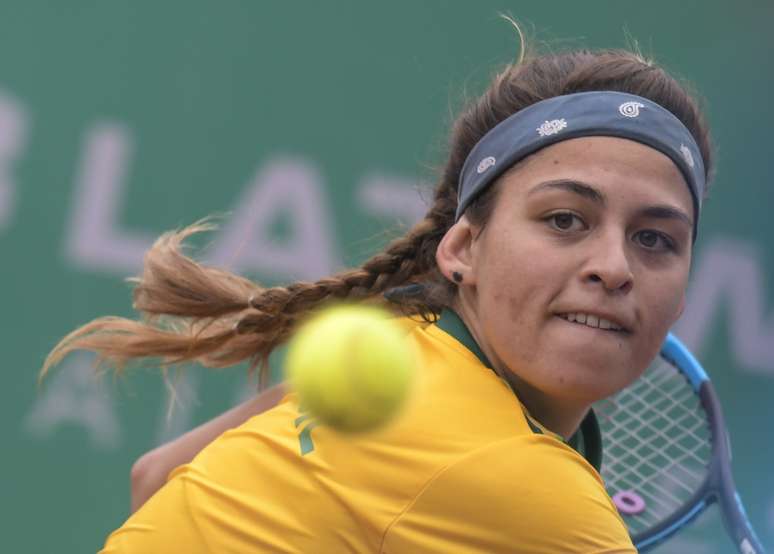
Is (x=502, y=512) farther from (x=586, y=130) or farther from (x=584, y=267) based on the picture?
(x=586, y=130)

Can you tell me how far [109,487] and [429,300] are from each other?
4.77 feet

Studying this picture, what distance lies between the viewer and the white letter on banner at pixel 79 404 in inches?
112

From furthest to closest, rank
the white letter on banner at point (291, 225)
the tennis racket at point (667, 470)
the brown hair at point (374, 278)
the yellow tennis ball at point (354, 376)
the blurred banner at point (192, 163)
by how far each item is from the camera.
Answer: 1. the white letter on banner at point (291, 225)
2. the blurred banner at point (192, 163)
3. the tennis racket at point (667, 470)
4. the brown hair at point (374, 278)
5. the yellow tennis ball at point (354, 376)

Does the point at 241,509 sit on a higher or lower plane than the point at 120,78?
lower

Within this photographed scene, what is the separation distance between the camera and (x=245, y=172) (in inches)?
116

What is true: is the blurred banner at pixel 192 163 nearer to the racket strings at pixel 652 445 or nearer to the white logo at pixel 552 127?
the racket strings at pixel 652 445

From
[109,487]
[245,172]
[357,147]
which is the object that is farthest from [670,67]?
[109,487]

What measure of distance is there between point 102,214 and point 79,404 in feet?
1.41

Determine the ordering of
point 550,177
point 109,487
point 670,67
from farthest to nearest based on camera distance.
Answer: point 670,67
point 109,487
point 550,177

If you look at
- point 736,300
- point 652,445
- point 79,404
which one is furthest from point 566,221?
point 736,300

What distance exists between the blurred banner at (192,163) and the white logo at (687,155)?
1194mm

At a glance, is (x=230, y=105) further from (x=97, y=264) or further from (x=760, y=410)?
(x=760, y=410)

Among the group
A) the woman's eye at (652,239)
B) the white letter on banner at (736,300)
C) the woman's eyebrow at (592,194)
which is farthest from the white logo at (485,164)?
the white letter on banner at (736,300)

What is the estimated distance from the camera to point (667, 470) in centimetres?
235
